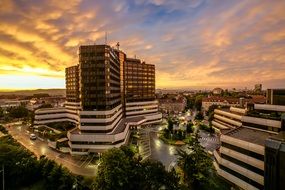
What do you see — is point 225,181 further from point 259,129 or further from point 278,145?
point 278,145

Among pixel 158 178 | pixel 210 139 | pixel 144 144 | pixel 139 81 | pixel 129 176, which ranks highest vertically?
pixel 139 81

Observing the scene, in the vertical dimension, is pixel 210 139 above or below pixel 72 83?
below

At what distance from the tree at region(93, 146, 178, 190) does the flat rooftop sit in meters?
17.6

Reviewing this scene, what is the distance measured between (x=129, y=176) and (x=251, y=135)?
90.4ft

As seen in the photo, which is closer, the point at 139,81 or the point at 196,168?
the point at 196,168

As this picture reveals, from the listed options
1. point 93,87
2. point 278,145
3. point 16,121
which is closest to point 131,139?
point 93,87

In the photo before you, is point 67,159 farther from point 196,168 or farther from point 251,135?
point 251,135

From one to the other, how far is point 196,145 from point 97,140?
32.9 metres

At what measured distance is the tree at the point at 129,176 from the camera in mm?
35000

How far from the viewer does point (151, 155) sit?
6581cm

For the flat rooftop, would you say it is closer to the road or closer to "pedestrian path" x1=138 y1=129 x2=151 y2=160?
"pedestrian path" x1=138 y1=129 x2=151 y2=160

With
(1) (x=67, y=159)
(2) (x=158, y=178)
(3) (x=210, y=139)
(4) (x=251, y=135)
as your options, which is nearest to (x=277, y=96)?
(4) (x=251, y=135)

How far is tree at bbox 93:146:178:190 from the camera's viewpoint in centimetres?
3500

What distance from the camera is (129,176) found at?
119ft
